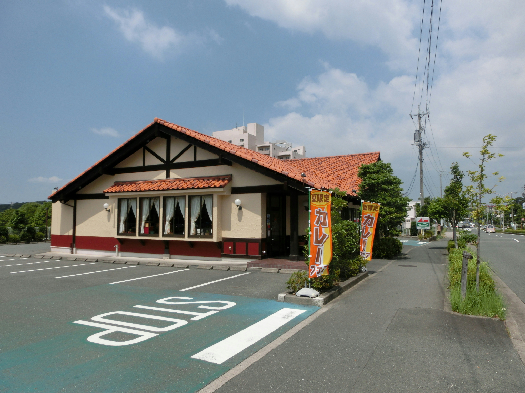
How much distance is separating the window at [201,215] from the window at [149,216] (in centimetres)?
187

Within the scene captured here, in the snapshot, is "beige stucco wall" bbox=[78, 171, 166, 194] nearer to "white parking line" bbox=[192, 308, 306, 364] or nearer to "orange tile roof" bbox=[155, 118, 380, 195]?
"orange tile roof" bbox=[155, 118, 380, 195]

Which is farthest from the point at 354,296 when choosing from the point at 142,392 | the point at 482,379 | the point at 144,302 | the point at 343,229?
the point at 142,392

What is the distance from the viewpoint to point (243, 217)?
1362 cm

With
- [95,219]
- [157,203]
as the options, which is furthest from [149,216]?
[95,219]

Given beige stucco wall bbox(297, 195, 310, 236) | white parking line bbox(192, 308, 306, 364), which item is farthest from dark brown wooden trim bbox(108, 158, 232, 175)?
white parking line bbox(192, 308, 306, 364)

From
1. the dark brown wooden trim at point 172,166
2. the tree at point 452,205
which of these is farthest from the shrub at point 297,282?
the tree at point 452,205

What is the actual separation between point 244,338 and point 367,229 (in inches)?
272

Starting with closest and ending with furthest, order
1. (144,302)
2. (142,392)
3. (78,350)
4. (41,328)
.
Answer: (142,392)
(78,350)
(41,328)
(144,302)

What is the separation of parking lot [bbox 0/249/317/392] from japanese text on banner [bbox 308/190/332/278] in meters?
0.95

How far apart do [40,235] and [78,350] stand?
1218 inches

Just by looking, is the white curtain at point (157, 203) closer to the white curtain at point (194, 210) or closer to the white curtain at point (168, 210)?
the white curtain at point (168, 210)

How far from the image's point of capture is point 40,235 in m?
30.6

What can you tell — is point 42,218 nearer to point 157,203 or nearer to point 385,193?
point 157,203

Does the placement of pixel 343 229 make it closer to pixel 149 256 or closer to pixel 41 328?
pixel 41 328
